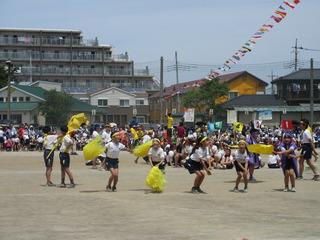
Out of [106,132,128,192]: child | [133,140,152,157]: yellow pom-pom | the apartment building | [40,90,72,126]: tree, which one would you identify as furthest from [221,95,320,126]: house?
[106,132,128,192]: child

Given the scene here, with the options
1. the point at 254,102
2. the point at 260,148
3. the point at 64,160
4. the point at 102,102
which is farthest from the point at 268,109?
the point at 64,160

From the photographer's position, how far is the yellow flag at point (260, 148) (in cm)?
1661

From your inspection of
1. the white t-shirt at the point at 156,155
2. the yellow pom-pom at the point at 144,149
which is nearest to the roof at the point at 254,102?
the yellow pom-pom at the point at 144,149

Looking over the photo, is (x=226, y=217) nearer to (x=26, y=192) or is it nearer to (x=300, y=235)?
(x=300, y=235)

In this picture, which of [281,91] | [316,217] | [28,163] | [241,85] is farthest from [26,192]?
[241,85]

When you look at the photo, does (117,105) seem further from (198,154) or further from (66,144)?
(198,154)

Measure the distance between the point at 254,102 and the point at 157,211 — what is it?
54.2 m

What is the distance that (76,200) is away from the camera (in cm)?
1317

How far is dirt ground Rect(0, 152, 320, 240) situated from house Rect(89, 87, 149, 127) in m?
60.8

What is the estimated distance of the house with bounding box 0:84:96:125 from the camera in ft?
211

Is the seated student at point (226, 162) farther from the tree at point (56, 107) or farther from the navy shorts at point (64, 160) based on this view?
the tree at point (56, 107)

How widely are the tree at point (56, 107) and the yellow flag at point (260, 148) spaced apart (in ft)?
150

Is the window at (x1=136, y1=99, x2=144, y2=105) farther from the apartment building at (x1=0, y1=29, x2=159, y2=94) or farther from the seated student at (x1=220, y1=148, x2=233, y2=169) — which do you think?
the seated student at (x1=220, y1=148, x2=233, y2=169)

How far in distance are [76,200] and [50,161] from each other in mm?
A: 3436
